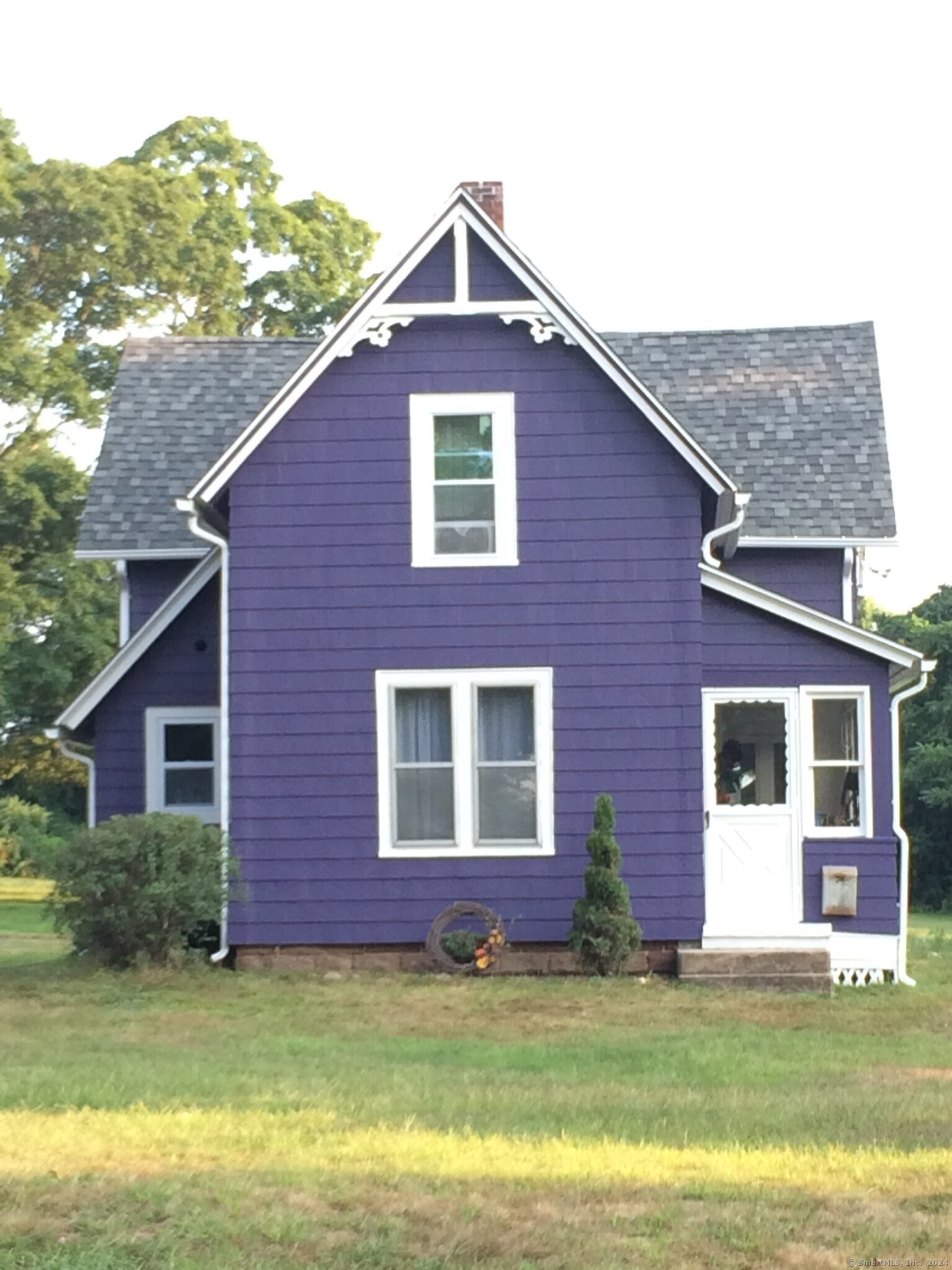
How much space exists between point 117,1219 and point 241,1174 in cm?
88

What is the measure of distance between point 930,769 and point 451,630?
79.4ft

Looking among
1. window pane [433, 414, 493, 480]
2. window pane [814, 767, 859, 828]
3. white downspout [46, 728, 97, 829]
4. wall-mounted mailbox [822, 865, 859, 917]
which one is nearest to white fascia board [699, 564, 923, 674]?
window pane [814, 767, 859, 828]

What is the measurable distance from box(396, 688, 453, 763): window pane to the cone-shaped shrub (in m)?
1.66

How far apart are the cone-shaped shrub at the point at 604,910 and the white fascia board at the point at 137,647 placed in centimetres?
474

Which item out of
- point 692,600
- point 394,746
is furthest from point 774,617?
point 394,746

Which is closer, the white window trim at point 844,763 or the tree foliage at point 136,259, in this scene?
the white window trim at point 844,763

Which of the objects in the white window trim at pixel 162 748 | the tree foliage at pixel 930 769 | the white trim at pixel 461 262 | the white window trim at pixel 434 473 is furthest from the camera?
the tree foliage at pixel 930 769

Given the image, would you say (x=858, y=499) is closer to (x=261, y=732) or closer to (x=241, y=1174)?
(x=261, y=732)

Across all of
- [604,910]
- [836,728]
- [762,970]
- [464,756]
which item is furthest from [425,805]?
[836,728]

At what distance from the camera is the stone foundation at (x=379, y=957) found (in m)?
17.1

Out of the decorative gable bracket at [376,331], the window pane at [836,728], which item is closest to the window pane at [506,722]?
the window pane at [836,728]

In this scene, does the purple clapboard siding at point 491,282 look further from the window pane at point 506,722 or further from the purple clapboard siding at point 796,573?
the purple clapboard siding at point 796,573

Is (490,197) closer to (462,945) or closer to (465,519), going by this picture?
(465,519)

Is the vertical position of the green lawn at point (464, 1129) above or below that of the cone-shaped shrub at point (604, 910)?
below
